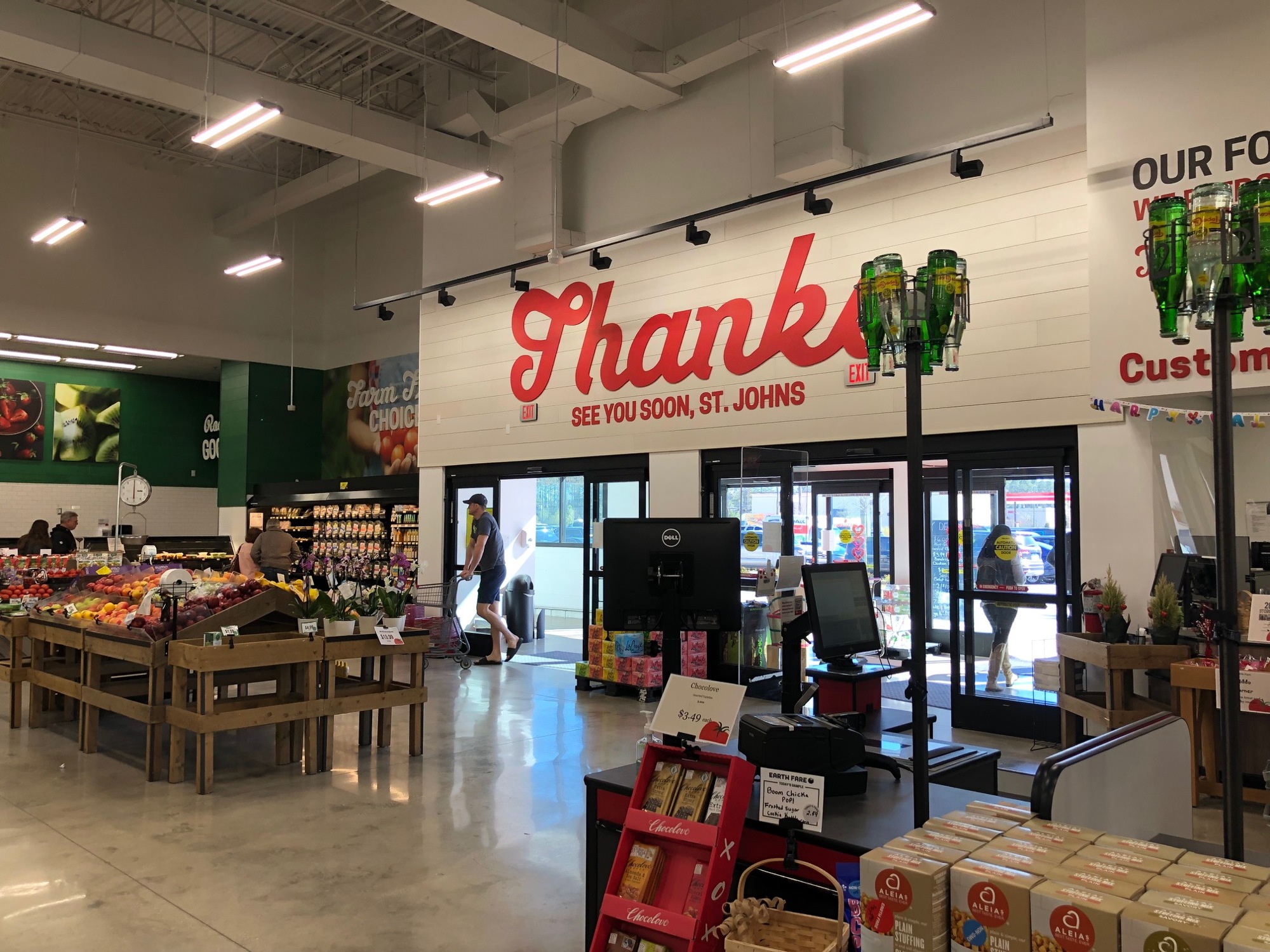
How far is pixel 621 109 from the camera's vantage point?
9.91m

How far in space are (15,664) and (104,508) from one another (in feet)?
35.0

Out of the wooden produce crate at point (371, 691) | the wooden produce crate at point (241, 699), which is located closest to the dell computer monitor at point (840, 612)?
the wooden produce crate at point (371, 691)

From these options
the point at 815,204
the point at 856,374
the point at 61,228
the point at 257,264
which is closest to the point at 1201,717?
the point at 856,374

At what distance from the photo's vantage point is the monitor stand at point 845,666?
4.12 m

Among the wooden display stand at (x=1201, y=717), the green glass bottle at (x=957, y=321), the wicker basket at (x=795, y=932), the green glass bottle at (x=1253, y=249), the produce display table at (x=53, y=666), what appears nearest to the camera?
the green glass bottle at (x=1253, y=249)

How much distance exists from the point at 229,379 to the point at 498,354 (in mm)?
7994

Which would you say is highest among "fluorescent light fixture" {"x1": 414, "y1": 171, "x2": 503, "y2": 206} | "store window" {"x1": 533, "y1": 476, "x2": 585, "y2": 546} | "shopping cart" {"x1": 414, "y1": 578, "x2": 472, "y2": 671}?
"fluorescent light fixture" {"x1": 414, "y1": 171, "x2": 503, "y2": 206}

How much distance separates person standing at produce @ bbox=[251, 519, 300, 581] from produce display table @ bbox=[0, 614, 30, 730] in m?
2.51

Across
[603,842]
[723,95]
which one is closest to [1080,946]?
[603,842]

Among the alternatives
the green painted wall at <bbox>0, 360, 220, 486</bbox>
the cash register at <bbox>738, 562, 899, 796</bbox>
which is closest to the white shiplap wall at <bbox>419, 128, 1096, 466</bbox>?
the cash register at <bbox>738, 562, 899, 796</bbox>

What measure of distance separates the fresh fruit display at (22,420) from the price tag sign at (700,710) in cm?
1674

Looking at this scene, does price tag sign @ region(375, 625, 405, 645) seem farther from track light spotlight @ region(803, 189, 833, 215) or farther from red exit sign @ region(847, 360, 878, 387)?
track light spotlight @ region(803, 189, 833, 215)

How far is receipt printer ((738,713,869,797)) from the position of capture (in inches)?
97.1

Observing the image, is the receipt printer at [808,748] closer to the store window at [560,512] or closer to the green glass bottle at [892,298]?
the green glass bottle at [892,298]
